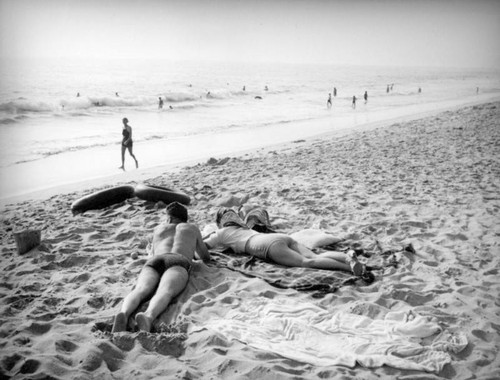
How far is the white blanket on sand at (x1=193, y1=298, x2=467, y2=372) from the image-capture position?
3.25m

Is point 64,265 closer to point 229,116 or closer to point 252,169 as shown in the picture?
point 252,169

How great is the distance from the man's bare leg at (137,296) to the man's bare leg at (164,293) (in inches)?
3.7

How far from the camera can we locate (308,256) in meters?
5.01

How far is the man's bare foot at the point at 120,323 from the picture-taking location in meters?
3.69

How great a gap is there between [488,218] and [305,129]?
1436 centimetres

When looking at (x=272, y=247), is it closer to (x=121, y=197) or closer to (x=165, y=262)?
(x=165, y=262)

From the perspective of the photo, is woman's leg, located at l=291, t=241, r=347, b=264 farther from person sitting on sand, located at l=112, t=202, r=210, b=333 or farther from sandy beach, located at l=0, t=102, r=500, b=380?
person sitting on sand, located at l=112, t=202, r=210, b=333

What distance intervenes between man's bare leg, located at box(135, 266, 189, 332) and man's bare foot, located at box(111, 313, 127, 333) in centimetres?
12

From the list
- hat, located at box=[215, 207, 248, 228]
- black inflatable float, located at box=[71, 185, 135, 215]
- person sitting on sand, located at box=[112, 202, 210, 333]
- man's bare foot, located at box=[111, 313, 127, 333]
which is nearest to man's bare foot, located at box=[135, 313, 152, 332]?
person sitting on sand, located at box=[112, 202, 210, 333]

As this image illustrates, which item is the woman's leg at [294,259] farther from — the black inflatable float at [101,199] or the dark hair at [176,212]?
the black inflatable float at [101,199]

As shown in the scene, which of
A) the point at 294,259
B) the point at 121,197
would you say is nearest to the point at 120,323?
the point at 294,259

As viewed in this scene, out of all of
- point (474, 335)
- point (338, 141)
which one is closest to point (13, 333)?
point (474, 335)

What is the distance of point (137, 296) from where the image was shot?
404cm

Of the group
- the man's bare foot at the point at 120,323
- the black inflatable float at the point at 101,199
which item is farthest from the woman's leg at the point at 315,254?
the black inflatable float at the point at 101,199
